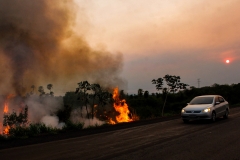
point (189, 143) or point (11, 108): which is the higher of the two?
point (11, 108)

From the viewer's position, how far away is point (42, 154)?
8188 mm

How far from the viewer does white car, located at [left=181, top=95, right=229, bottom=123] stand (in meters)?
15.3

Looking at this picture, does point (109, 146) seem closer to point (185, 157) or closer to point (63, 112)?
point (185, 157)

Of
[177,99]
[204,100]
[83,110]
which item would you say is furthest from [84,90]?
[177,99]

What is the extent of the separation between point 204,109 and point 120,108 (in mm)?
12534

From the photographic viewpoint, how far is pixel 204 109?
603 inches

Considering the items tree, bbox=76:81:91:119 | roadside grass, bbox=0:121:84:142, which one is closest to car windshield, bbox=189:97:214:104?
roadside grass, bbox=0:121:84:142

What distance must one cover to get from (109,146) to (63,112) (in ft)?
93.7

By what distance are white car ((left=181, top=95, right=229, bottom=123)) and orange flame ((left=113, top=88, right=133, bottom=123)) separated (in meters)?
9.17

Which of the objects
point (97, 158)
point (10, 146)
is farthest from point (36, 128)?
point (97, 158)

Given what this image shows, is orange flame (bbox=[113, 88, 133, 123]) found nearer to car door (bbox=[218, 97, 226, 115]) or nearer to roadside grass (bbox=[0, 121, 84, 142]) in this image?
car door (bbox=[218, 97, 226, 115])

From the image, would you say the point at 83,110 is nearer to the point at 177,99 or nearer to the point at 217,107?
the point at 217,107

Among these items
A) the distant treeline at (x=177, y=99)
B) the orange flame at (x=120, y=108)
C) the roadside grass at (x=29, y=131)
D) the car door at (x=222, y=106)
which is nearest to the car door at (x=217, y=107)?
the car door at (x=222, y=106)

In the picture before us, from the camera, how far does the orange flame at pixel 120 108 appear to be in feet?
82.2
